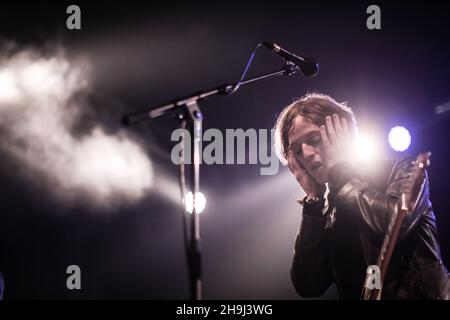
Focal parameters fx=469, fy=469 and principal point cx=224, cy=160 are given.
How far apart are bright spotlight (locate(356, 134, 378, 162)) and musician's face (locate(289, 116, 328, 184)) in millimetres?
221

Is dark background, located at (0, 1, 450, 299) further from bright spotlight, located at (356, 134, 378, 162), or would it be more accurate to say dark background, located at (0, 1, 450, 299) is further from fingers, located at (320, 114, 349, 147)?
fingers, located at (320, 114, 349, 147)

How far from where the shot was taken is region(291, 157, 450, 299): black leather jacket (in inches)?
92.2

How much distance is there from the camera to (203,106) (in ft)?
11.1

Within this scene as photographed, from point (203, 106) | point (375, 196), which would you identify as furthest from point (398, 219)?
point (203, 106)

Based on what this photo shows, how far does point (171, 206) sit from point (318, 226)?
123 cm

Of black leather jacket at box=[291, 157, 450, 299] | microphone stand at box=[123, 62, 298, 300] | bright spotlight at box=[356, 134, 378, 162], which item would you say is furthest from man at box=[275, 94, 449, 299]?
microphone stand at box=[123, 62, 298, 300]

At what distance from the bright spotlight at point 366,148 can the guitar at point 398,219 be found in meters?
0.39

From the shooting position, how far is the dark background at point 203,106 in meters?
3.21

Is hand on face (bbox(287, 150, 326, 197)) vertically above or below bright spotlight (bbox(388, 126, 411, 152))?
below

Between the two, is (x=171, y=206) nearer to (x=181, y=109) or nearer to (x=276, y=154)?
(x=276, y=154)

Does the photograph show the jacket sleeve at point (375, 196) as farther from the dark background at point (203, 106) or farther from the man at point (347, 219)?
the dark background at point (203, 106)

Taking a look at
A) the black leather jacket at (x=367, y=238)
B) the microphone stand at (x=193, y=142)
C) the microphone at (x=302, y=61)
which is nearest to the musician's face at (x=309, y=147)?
the black leather jacket at (x=367, y=238)

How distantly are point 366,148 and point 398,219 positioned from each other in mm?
763
